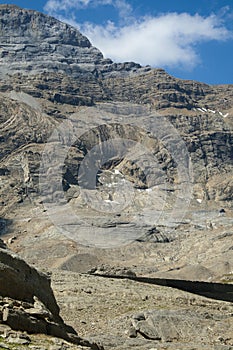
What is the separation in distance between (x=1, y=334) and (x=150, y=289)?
2202 centimetres

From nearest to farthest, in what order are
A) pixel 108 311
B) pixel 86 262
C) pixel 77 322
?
pixel 77 322 → pixel 108 311 → pixel 86 262

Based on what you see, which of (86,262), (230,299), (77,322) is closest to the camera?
(77,322)

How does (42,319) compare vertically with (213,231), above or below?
below

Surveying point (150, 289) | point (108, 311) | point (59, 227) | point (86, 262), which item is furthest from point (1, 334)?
point (59, 227)

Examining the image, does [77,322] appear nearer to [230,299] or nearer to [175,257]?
[230,299]

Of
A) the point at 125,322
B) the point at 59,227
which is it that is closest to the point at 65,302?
the point at 125,322

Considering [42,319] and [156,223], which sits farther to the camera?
[156,223]

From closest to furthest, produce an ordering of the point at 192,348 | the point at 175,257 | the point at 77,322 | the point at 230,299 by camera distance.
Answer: the point at 192,348, the point at 77,322, the point at 230,299, the point at 175,257

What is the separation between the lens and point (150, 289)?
116ft

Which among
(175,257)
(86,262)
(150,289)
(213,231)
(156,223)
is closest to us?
(150,289)

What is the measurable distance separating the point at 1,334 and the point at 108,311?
1436 cm

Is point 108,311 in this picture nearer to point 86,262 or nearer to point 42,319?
point 42,319

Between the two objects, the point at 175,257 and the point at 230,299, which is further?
the point at 175,257

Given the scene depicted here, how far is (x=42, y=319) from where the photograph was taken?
1579 cm
